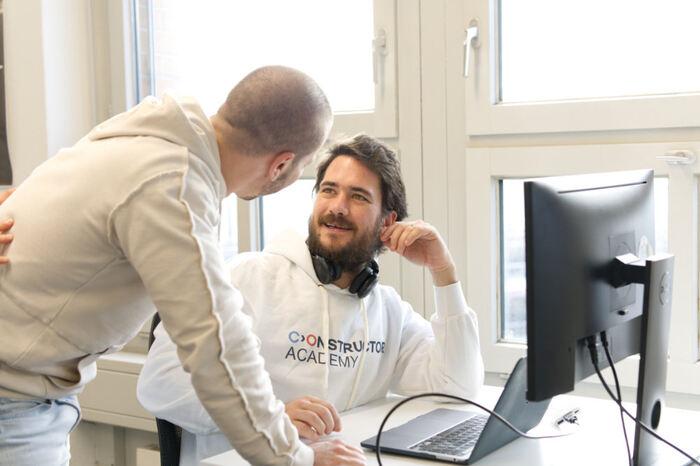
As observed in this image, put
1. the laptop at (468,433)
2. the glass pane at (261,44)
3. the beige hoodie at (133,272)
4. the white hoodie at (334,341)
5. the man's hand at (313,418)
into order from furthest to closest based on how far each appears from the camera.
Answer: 1. the glass pane at (261,44)
2. the white hoodie at (334,341)
3. the man's hand at (313,418)
4. the laptop at (468,433)
5. the beige hoodie at (133,272)

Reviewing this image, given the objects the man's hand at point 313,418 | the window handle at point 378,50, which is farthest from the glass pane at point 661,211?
the man's hand at point 313,418

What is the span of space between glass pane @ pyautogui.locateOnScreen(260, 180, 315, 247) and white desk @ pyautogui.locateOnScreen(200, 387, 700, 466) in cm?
96

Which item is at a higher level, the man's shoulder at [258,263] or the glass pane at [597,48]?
the glass pane at [597,48]

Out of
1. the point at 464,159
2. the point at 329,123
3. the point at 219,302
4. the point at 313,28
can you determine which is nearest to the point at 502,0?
the point at 464,159

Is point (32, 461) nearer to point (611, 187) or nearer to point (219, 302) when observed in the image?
point (219, 302)

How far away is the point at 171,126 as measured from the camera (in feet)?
4.91

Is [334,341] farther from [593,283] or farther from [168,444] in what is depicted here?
[593,283]

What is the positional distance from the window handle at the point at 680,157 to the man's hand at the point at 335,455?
1.20 metres

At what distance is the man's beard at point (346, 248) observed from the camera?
234 cm

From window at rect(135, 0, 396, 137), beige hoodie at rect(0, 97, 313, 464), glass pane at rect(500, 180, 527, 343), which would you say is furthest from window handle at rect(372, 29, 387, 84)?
beige hoodie at rect(0, 97, 313, 464)

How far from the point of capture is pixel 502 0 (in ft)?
8.64

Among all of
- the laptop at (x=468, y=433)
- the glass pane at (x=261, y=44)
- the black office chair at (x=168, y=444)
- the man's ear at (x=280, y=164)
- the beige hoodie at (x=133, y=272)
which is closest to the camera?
the beige hoodie at (x=133, y=272)

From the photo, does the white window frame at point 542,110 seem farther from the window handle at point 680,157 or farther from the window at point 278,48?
the window at point 278,48

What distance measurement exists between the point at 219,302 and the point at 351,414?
815 mm
